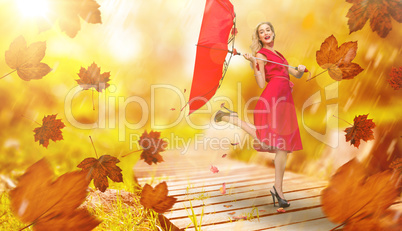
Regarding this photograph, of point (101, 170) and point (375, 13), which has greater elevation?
point (375, 13)

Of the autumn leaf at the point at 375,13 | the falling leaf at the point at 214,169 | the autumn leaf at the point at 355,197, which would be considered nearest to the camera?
the autumn leaf at the point at 355,197

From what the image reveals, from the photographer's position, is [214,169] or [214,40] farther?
[214,169]

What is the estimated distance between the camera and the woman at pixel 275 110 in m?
2.00

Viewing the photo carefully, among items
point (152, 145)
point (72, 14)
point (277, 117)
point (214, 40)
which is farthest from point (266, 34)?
point (72, 14)

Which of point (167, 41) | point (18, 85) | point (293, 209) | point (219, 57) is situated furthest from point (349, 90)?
point (18, 85)

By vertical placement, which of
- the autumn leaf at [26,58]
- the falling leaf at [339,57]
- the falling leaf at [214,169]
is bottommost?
the falling leaf at [214,169]

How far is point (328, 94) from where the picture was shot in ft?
9.49

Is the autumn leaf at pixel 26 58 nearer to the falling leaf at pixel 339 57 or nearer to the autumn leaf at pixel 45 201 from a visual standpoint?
the autumn leaf at pixel 45 201

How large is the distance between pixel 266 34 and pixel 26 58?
1.42 meters

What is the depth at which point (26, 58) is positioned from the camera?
1612 millimetres

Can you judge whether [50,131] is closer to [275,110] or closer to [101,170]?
[101,170]

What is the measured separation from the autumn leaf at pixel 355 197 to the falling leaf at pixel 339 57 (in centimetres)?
60

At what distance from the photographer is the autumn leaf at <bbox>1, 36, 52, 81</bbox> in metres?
1.56

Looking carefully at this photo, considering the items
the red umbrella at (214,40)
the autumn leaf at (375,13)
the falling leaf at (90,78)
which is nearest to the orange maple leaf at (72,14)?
the falling leaf at (90,78)
